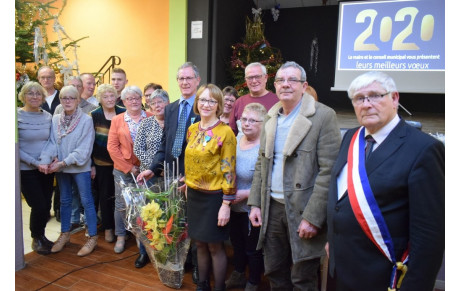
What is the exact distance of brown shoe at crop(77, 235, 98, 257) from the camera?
291 centimetres

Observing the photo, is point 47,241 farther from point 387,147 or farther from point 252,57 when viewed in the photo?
point 252,57

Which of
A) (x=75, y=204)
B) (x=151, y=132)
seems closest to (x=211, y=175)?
(x=151, y=132)

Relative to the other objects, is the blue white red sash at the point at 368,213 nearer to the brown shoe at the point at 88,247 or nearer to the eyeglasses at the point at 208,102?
the eyeglasses at the point at 208,102

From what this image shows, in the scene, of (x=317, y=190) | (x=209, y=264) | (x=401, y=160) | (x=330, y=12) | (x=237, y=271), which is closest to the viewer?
(x=401, y=160)

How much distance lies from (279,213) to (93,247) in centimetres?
197

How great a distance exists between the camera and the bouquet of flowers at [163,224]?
7.50 ft

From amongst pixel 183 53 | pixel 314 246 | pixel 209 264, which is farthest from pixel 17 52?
pixel 314 246

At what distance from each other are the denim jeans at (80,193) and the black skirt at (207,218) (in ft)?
4.33

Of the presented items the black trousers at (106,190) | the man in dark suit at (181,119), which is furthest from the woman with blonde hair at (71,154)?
the man in dark suit at (181,119)

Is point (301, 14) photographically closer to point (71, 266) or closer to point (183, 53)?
point (183, 53)

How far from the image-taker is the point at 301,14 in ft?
19.3

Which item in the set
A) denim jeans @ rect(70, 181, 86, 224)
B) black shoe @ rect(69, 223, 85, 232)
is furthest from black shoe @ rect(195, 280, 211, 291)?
black shoe @ rect(69, 223, 85, 232)

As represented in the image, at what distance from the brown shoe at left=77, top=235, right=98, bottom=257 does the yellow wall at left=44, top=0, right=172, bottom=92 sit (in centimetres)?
281

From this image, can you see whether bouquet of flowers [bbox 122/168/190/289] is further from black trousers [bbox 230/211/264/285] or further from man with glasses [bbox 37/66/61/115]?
man with glasses [bbox 37/66/61/115]
